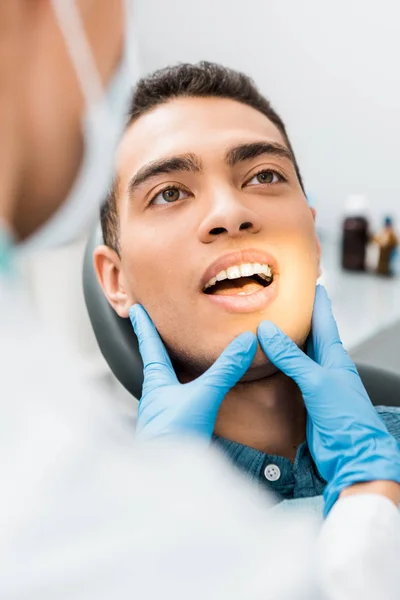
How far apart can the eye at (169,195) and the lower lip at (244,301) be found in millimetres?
158

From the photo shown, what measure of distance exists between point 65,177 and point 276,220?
1.51ft

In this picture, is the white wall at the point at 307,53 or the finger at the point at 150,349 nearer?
the finger at the point at 150,349

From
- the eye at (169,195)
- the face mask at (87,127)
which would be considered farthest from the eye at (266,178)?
the face mask at (87,127)

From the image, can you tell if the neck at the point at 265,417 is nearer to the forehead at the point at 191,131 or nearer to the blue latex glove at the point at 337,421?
the blue latex glove at the point at 337,421

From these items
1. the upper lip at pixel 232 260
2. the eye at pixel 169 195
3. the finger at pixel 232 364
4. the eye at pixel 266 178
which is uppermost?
the eye at pixel 266 178

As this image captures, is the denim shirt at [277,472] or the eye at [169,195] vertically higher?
the eye at [169,195]

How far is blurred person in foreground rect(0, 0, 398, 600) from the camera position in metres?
0.36

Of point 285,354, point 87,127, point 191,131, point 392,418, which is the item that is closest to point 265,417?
point 285,354

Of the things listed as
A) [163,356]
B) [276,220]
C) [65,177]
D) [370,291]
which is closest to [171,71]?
[276,220]

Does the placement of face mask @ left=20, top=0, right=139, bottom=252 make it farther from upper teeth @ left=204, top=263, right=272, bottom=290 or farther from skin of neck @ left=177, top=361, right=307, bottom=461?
skin of neck @ left=177, top=361, right=307, bottom=461

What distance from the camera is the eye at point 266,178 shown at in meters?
0.83

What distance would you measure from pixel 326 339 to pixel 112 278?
0.36 metres

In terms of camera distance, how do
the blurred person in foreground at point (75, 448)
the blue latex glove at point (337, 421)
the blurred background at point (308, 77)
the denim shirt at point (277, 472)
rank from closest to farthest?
the blurred person in foreground at point (75, 448)
the blue latex glove at point (337, 421)
the denim shirt at point (277, 472)
the blurred background at point (308, 77)

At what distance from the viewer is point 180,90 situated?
89 centimetres
